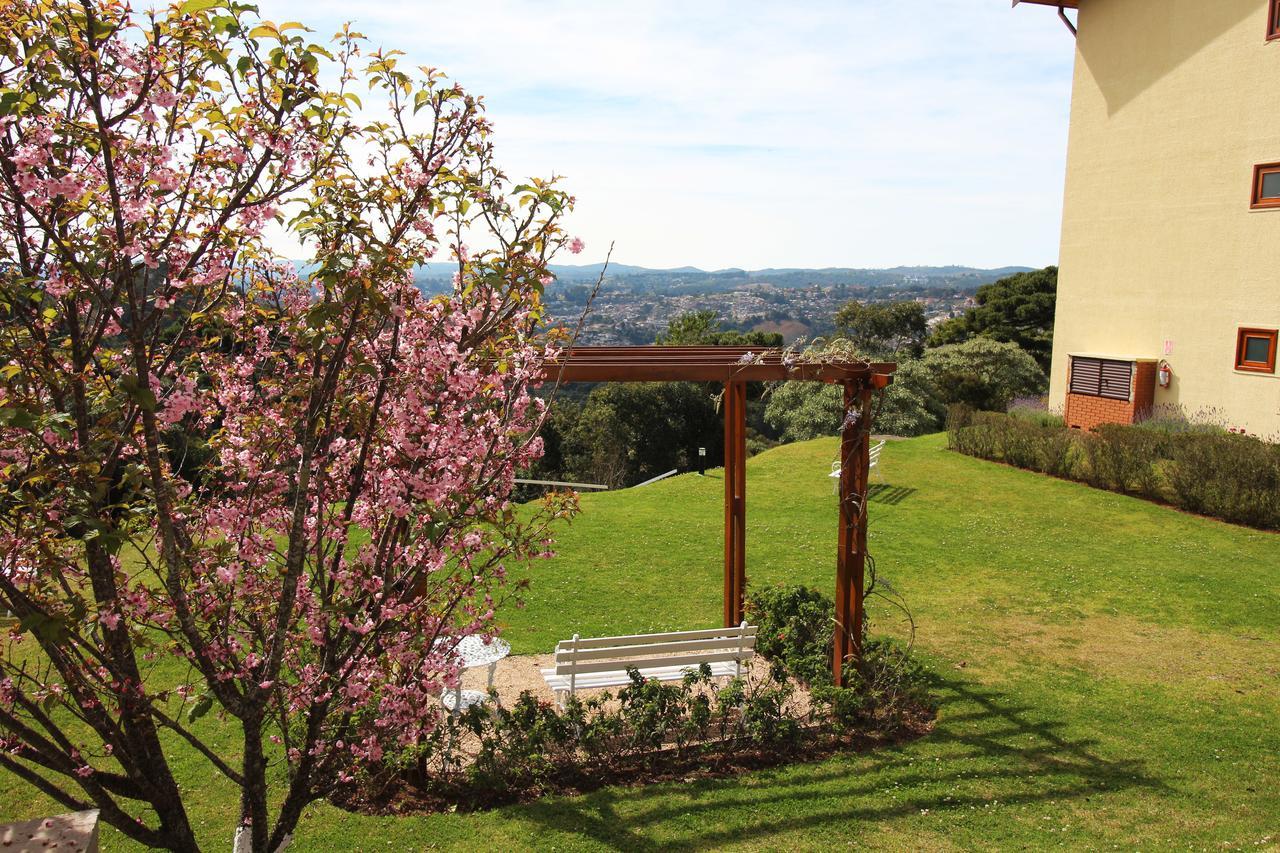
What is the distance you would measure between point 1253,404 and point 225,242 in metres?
16.9

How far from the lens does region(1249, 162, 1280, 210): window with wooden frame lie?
1467 cm

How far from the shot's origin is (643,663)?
23.4 ft

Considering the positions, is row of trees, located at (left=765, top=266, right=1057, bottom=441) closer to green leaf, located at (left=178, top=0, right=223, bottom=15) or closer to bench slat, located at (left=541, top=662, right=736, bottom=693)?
bench slat, located at (left=541, top=662, right=736, bottom=693)

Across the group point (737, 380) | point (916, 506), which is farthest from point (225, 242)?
point (916, 506)

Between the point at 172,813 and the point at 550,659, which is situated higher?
the point at 172,813

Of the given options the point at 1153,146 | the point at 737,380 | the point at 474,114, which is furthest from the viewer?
the point at 1153,146

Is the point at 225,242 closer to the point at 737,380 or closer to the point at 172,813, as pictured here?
the point at 172,813

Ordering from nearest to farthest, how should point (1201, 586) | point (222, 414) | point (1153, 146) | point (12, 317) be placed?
1. point (12, 317)
2. point (222, 414)
3. point (1201, 586)
4. point (1153, 146)

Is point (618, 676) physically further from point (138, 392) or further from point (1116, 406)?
point (1116, 406)

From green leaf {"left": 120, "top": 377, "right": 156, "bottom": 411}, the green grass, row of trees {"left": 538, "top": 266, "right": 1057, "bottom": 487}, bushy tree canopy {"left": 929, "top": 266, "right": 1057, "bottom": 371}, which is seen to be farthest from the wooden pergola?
bushy tree canopy {"left": 929, "top": 266, "right": 1057, "bottom": 371}

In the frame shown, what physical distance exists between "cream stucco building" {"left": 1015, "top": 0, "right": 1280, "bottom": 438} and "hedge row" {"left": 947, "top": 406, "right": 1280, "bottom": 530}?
189 centimetres

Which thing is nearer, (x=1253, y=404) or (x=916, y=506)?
(x=916, y=506)

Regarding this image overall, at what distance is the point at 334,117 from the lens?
Result: 10.8 ft

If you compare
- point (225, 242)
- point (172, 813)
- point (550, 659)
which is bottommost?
point (550, 659)
